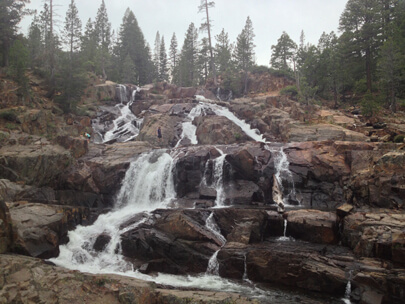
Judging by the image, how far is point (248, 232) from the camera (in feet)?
50.5

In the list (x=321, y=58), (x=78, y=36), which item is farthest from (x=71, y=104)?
(x=321, y=58)

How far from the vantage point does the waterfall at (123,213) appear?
46.5 feet

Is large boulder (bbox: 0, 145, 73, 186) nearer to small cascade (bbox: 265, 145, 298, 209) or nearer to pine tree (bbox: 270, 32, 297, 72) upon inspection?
small cascade (bbox: 265, 145, 298, 209)

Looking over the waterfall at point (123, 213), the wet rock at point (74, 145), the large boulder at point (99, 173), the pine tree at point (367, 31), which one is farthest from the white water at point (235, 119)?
the wet rock at point (74, 145)

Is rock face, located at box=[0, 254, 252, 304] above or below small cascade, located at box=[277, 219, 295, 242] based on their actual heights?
above

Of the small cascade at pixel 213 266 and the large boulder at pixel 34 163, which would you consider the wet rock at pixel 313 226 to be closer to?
the small cascade at pixel 213 266

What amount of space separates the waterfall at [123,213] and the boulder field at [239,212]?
490 millimetres

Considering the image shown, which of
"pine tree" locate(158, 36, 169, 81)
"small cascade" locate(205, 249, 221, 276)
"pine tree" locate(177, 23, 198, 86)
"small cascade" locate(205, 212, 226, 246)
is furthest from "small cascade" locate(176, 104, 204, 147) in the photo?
"pine tree" locate(158, 36, 169, 81)

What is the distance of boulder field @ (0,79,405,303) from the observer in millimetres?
11133

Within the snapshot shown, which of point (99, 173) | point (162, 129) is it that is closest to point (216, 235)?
point (99, 173)

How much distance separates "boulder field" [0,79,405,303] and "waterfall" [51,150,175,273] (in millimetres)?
490

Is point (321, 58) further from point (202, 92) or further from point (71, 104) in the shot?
point (71, 104)

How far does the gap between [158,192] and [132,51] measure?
47.0 metres

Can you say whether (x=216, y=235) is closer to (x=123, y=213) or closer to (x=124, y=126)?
(x=123, y=213)
